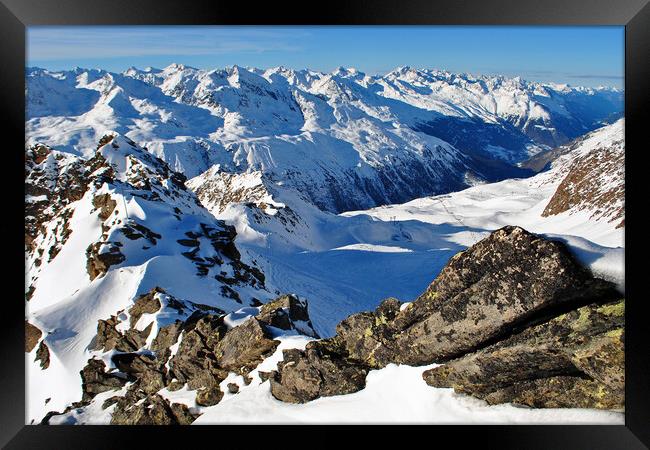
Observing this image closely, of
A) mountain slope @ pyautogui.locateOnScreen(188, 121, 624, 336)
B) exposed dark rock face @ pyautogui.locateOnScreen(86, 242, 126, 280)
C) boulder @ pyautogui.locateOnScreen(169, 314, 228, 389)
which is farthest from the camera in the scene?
mountain slope @ pyautogui.locateOnScreen(188, 121, 624, 336)

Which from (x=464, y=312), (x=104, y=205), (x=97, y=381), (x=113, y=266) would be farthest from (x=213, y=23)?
(x=104, y=205)

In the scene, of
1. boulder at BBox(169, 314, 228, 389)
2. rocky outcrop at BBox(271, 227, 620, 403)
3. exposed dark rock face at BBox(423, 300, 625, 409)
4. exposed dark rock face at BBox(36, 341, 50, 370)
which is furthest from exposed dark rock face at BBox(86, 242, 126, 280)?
exposed dark rock face at BBox(423, 300, 625, 409)

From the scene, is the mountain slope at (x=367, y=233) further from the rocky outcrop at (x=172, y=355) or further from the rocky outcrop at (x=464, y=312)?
the rocky outcrop at (x=464, y=312)

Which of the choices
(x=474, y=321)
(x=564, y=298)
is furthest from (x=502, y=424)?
(x=564, y=298)

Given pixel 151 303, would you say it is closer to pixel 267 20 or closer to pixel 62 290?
pixel 62 290

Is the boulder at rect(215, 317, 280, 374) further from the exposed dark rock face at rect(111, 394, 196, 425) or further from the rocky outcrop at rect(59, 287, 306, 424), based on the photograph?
the exposed dark rock face at rect(111, 394, 196, 425)

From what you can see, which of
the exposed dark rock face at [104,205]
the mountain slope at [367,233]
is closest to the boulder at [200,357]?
the mountain slope at [367,233]
